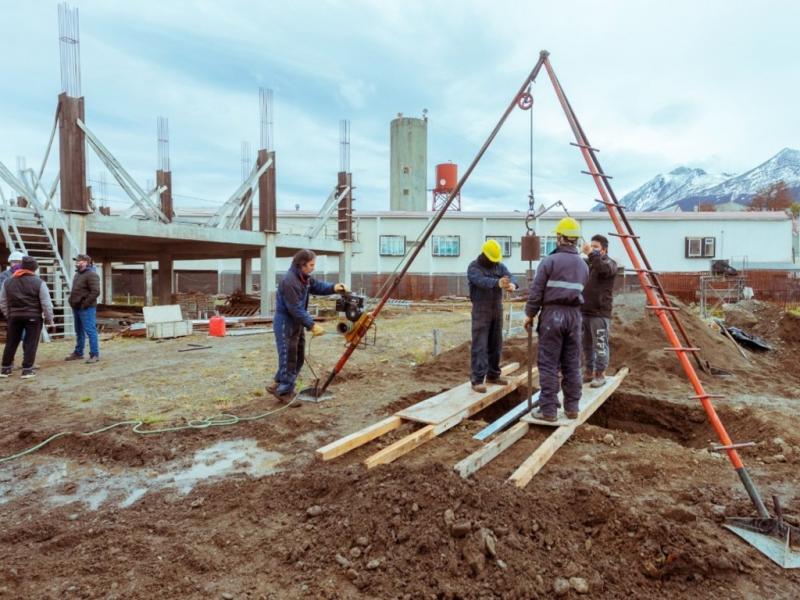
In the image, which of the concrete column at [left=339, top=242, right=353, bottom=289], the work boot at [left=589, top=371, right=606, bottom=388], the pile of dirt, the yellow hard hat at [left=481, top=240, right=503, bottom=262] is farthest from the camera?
the concrete column at [left=339, top=242, right=353, bottom=289]

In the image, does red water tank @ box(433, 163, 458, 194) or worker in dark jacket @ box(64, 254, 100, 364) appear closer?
worker in dark jacket @ box(64, 254, 100, 364)

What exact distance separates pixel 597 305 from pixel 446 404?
228cm

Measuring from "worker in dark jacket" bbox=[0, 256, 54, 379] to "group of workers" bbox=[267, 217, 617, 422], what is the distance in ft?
13.7

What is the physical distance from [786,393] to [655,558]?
574cm

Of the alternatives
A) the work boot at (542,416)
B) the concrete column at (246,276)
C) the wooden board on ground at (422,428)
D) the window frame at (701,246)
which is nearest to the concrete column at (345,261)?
the concrete column at (246,276)

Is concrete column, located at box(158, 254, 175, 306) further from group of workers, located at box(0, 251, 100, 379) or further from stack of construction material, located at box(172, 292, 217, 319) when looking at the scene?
group of workers, located at box(0, 251, 100, 379)

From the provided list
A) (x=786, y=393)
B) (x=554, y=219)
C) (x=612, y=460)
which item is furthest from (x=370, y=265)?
(x=612, y=460)

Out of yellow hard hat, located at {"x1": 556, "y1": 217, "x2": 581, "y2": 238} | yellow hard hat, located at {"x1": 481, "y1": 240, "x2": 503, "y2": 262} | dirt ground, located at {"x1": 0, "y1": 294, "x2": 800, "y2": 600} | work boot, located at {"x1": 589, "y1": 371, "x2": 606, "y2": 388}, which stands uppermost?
yellow hard hat, located at {"x1": 556, "y1": 217, "x2": 581, "y2": 238}

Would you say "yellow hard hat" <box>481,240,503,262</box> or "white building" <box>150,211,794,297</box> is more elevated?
"white building" <box>150,211,794,297</box>

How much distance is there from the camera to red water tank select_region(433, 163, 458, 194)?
35812mm

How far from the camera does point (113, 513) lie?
3.56m

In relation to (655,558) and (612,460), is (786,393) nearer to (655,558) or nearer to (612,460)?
(612,460)

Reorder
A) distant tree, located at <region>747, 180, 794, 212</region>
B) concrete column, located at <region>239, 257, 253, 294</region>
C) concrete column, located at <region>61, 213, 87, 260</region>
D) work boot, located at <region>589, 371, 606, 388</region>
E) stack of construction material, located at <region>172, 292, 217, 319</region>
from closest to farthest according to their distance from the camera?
work boot, located at <region>589, 371, 606, 388</region>, concrete column, located at <region>61, 213, 87, 260</region>, stack of construction material, located at <region>172, 292, 217, 319</region>, concrete column, located at <region>239, 257, 253, 294</region>, distant tree, located at <region>747, 180, 794, 212</region>

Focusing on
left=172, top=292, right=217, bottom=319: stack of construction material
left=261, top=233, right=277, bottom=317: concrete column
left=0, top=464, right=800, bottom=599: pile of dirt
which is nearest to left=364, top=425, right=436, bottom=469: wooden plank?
left=0, top=464, right=800, bottom=599: pile of dirt
